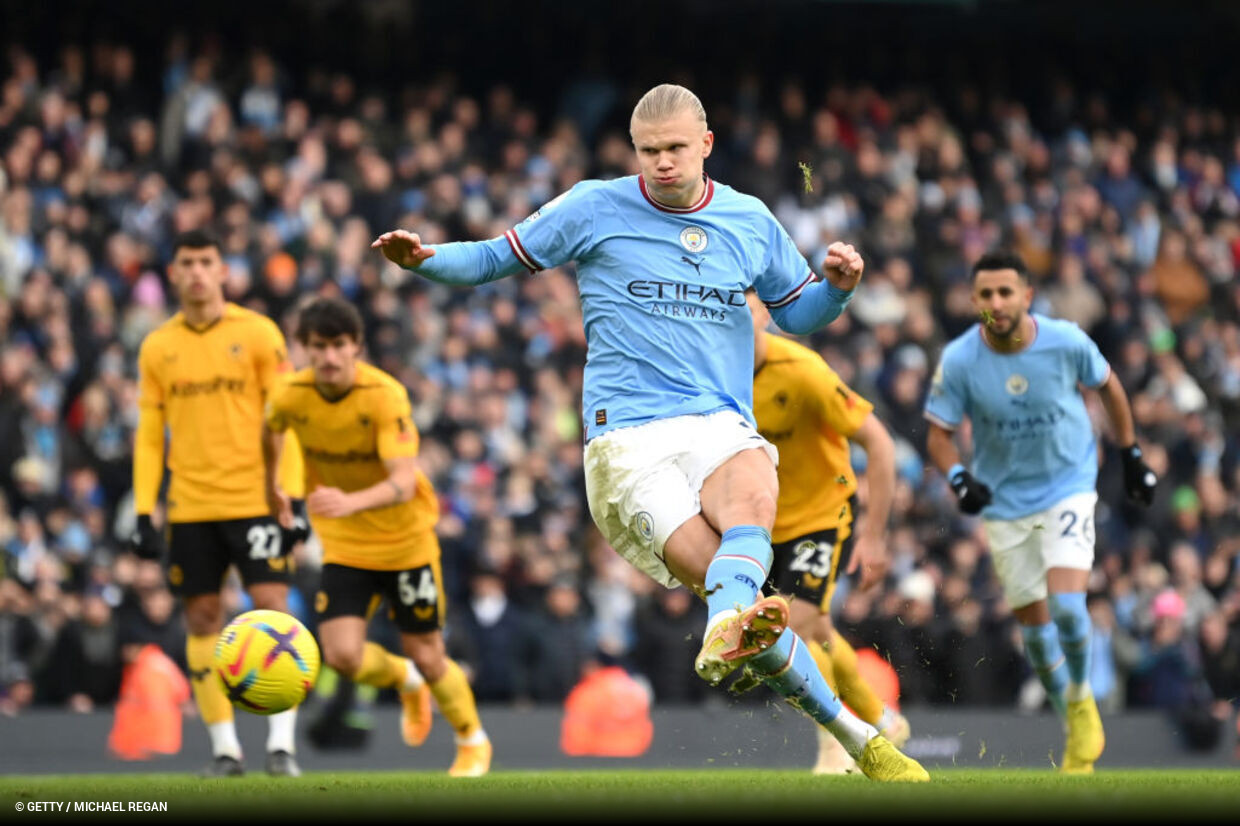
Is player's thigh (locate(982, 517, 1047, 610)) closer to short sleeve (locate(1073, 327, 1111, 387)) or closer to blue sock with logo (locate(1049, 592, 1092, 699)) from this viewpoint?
blue sock with logo (locate(1049, 592, 1092, 699))

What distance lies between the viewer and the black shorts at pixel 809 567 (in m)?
9.91

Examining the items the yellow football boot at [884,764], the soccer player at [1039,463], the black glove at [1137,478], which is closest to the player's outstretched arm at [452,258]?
the yellow football boot at [884,764]

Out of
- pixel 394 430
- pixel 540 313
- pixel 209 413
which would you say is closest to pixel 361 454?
pixel 394 430

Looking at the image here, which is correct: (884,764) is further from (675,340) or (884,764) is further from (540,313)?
(540,313)

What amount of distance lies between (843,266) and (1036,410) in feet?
11.9

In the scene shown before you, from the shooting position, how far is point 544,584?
51.3 feet

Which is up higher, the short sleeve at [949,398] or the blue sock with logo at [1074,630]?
the short sleeve at [949,398]

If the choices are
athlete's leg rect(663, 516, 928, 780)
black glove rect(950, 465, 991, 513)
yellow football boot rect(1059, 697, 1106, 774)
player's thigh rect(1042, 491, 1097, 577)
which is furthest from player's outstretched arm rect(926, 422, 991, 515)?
athlete's leg rect(663, 516, 928, 780)

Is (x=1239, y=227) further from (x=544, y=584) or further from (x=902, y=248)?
(x=544, y=584)

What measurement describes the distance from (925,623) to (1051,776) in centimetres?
615

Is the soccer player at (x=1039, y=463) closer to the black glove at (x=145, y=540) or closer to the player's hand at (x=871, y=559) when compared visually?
the player's hand at (x=871, y=559)

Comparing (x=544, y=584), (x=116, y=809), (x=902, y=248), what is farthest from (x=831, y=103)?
(x=116, y=809)

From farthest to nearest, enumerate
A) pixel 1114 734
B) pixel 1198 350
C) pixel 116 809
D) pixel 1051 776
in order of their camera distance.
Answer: pixel 1198 350, pixel 1114 734, pixel 1051 776, pixel 116 809

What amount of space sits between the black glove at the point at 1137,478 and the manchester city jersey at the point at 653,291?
3.89m
